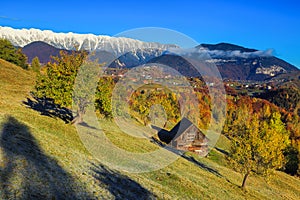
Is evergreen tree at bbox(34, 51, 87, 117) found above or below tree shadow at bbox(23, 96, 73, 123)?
above

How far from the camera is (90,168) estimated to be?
Result: 32.8 metres

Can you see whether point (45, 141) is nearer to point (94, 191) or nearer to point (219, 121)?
point (94, 191)

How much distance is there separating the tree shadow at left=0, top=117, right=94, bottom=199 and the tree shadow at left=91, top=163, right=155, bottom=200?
3.95 m

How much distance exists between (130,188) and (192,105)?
100 meters

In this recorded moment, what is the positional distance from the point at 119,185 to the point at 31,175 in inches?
397

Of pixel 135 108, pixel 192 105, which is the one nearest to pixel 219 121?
pixel 192 105

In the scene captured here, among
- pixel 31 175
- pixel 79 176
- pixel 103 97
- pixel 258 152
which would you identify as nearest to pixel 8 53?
pixel 103 97

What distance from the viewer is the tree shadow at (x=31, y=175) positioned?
21.0 meters

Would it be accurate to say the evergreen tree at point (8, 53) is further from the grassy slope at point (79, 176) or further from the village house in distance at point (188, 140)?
the grassy slope at point (79, 176)

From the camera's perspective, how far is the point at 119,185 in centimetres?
3088

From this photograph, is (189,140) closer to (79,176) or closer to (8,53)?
(79,176)

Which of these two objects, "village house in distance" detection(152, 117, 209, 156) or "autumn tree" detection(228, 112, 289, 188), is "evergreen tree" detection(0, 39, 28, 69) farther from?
"autumn tree" detection(228, 112, 289, 188)

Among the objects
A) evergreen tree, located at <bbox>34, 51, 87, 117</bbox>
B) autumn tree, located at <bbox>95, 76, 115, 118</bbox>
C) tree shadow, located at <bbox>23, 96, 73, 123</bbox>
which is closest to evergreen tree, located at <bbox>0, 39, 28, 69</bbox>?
tree shadow, located at <bbox>23, 96, 73, 123</bbox>

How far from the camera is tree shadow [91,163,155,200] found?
94.2 feet
